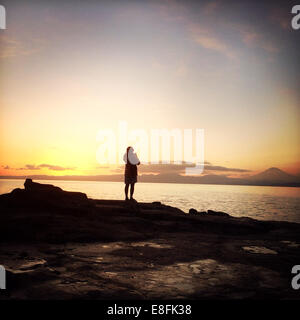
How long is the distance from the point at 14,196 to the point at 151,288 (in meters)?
10.4

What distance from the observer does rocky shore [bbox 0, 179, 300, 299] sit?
5.07 meters

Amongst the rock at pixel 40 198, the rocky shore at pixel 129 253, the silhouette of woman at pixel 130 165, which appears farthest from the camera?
the silhouette of woman at pixel 130 165

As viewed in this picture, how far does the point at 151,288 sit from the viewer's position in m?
5.12

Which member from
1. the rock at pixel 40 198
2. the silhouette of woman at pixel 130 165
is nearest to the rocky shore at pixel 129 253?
the rock at pixel 40 198

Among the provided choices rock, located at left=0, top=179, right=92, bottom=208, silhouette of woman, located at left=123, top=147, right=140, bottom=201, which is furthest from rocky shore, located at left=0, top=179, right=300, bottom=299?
silhouette of woman, located at left=123, top=147, right=140, bottom=201

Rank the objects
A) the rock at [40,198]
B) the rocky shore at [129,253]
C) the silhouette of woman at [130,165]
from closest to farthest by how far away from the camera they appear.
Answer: the rocky shore at [129,253], the rock at [40,198], the silhouette of woman at [130,165]

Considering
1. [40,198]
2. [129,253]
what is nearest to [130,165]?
Result: [40,198]

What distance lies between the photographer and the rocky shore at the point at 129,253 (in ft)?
16.6

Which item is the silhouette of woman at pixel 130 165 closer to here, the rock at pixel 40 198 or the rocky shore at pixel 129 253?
the rocky shore at pixel 129 253

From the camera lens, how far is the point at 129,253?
780 cm

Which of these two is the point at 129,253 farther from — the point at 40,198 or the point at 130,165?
the point at 40,198

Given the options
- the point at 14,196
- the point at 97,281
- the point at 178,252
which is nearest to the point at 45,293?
the point at 97,281
